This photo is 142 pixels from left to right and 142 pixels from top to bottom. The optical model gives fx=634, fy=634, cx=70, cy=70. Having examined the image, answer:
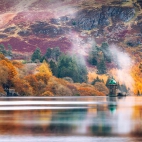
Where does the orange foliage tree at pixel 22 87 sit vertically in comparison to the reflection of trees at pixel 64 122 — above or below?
above

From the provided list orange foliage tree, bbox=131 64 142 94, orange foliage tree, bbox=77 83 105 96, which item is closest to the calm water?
orange foliage tree, bbox=77 83 105 96

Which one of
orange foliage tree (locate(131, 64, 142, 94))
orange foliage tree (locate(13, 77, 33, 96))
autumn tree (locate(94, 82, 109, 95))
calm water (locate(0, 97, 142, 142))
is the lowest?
calm water (locate(0, 97, 142, 142))

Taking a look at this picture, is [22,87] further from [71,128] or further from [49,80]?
[71,128]

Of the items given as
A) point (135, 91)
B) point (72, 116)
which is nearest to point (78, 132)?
point (72, 116)

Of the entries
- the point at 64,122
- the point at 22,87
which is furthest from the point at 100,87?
the point at 64,122

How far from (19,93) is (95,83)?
3075 cm

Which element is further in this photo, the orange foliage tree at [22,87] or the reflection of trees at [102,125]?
the orange foliage tree at [22,87]

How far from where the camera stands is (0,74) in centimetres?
12150

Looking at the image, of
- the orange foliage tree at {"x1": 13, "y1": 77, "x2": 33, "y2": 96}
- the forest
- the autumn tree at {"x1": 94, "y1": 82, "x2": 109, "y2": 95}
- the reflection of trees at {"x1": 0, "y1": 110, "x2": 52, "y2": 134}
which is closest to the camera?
the reflection of trees at {"x1": 0, "y1": 110, "x2": 52, "y2": 134}

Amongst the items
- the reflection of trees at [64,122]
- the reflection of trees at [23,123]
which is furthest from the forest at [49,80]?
the reflection of trees at [23,123]

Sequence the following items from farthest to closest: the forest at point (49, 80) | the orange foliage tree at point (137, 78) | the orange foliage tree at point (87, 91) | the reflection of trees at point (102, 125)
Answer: the orange foliage tree at point (137, 78), the orange foliage tree at point (87, 91), the forest at point (49, 80), the reflection of trees at point (102, 125)

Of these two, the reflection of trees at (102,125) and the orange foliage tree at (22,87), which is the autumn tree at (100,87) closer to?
Result: the orange foliage tree at (22,87)

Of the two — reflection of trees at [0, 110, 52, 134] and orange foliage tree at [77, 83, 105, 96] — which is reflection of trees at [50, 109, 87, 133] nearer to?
reflection of trees at [0, 110, 52, 134]

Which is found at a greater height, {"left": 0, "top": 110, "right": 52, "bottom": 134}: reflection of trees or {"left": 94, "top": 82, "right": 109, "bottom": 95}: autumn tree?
{"left": 94, "top": 82, "right": 109, "bottom": 95}: autumn tree
